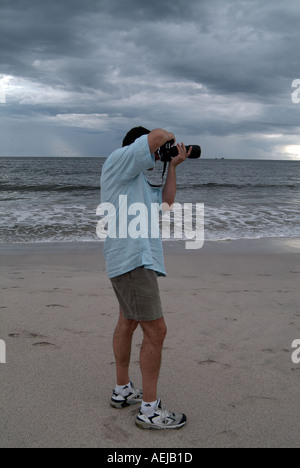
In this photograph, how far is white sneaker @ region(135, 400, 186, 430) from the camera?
2.46 m

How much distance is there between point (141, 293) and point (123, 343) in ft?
1.64

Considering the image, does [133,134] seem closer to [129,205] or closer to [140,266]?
[129,205]

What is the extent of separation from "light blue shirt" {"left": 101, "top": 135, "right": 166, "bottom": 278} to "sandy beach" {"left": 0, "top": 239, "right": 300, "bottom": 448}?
1.00 m

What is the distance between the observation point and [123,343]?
2.66 meters

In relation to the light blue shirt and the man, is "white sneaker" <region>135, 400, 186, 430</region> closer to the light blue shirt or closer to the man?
the man

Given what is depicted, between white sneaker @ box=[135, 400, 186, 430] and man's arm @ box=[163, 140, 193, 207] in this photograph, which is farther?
man's arm @ box=[163, 140, 193, 207]

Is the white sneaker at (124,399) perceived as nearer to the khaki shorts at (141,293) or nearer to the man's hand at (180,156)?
the khaki shorts at (141,293)

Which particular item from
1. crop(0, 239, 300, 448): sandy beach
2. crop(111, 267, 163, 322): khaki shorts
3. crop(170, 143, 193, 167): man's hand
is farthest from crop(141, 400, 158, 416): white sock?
crop(170, 143, 193, 167): man's hand

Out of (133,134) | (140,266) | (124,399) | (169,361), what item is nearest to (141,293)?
(140,266)

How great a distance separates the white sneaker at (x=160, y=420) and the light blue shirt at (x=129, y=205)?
0.88m

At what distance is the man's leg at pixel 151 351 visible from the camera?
2422mm

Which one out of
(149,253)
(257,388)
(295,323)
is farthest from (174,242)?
(149,253)

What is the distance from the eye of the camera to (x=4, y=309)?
4.46 m

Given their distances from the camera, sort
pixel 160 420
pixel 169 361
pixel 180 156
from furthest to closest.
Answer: pixel 169 361, pixel 180 156, pixel 160 420
